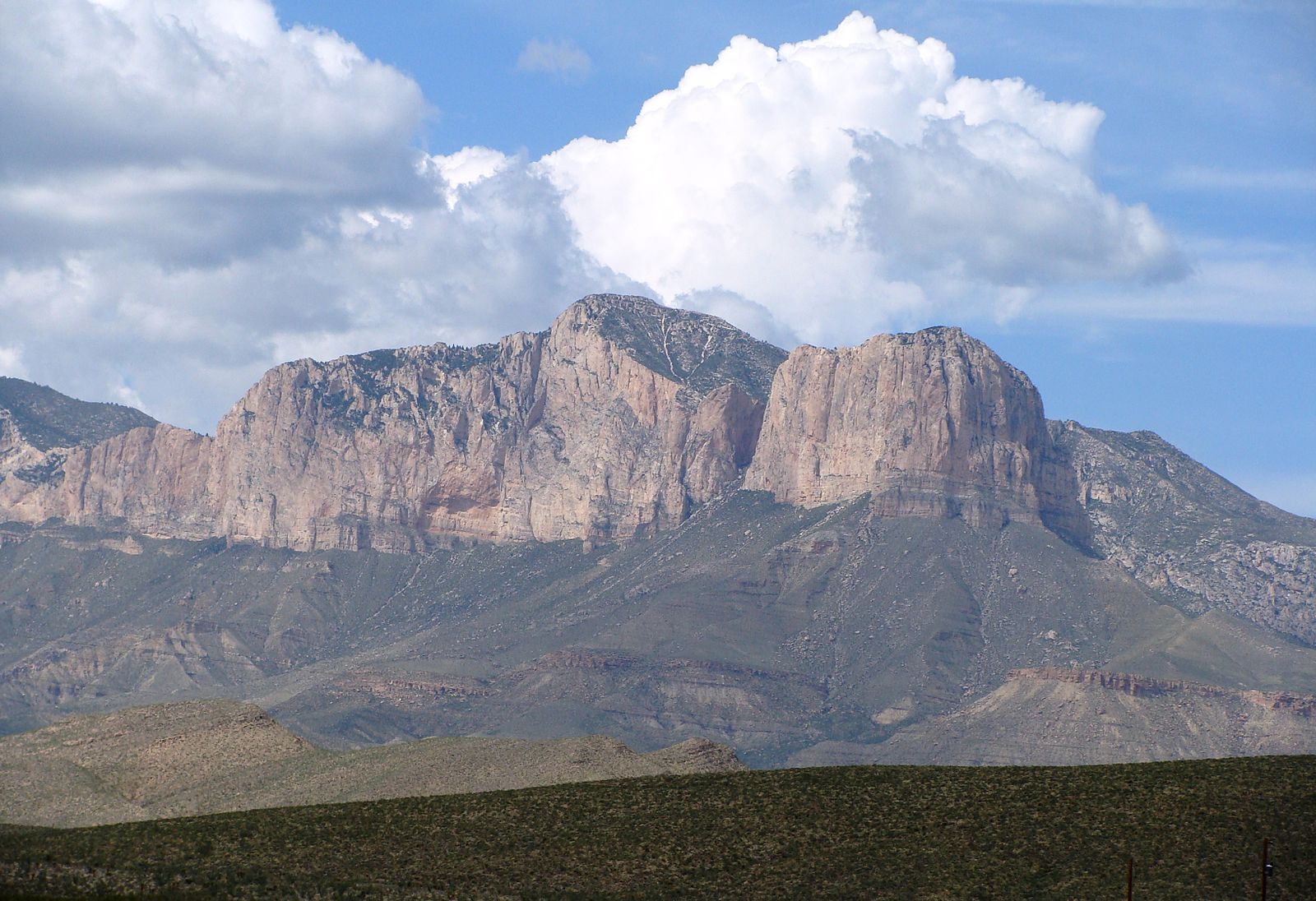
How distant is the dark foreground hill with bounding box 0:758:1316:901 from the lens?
418 ft

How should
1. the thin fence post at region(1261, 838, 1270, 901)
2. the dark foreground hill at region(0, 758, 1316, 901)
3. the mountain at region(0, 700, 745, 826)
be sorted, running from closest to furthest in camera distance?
the thin fence post at region(1261, 838, 1270, 901)
the dark foreground hill at region(0, 758, 1316, 901)
the mountain at region(0, 700, 745, 826)

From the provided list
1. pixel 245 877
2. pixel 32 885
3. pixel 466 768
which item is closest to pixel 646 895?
pixel 245 877

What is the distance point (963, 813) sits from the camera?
472 feet

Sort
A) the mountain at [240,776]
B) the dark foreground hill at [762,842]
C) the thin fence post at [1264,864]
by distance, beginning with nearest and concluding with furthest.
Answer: the thin fence post at [1264,864] → the dark foreground hill at [762,842] → the mountain at [240,776]

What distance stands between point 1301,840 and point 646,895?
1631 inches

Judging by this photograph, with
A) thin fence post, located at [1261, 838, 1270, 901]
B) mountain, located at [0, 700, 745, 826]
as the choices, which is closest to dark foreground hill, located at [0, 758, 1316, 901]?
thin fence post, located at [1261, 838, 1270, 901]

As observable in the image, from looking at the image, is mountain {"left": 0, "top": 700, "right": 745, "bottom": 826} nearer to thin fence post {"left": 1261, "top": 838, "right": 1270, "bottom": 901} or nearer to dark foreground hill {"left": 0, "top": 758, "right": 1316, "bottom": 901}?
dark foreground hill {"left": 0, "top": 758, "right": 1316, "bottom": 901}

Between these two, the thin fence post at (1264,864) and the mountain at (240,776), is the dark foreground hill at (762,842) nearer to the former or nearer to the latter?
the thin fence post at (1264,864)

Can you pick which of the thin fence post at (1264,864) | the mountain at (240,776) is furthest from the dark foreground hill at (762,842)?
the mountain at (240,776)

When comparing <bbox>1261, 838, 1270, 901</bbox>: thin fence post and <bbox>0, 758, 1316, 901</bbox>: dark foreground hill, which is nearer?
<bbox>1261, 838, 1270, 901</bbox>: thin fence post

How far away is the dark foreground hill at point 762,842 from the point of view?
127438 mm

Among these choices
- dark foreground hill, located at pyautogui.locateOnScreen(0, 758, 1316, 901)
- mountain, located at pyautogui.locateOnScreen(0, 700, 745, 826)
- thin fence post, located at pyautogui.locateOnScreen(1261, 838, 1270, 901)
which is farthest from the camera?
mountain, located at pyautogui.locateOnScreen(0, 700, 745, 826)

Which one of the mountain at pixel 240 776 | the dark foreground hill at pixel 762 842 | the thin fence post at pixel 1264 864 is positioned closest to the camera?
the thin fence post at pixel 1264 864

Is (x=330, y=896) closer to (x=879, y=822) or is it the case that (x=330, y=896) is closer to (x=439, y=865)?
(x=439, y=865)
